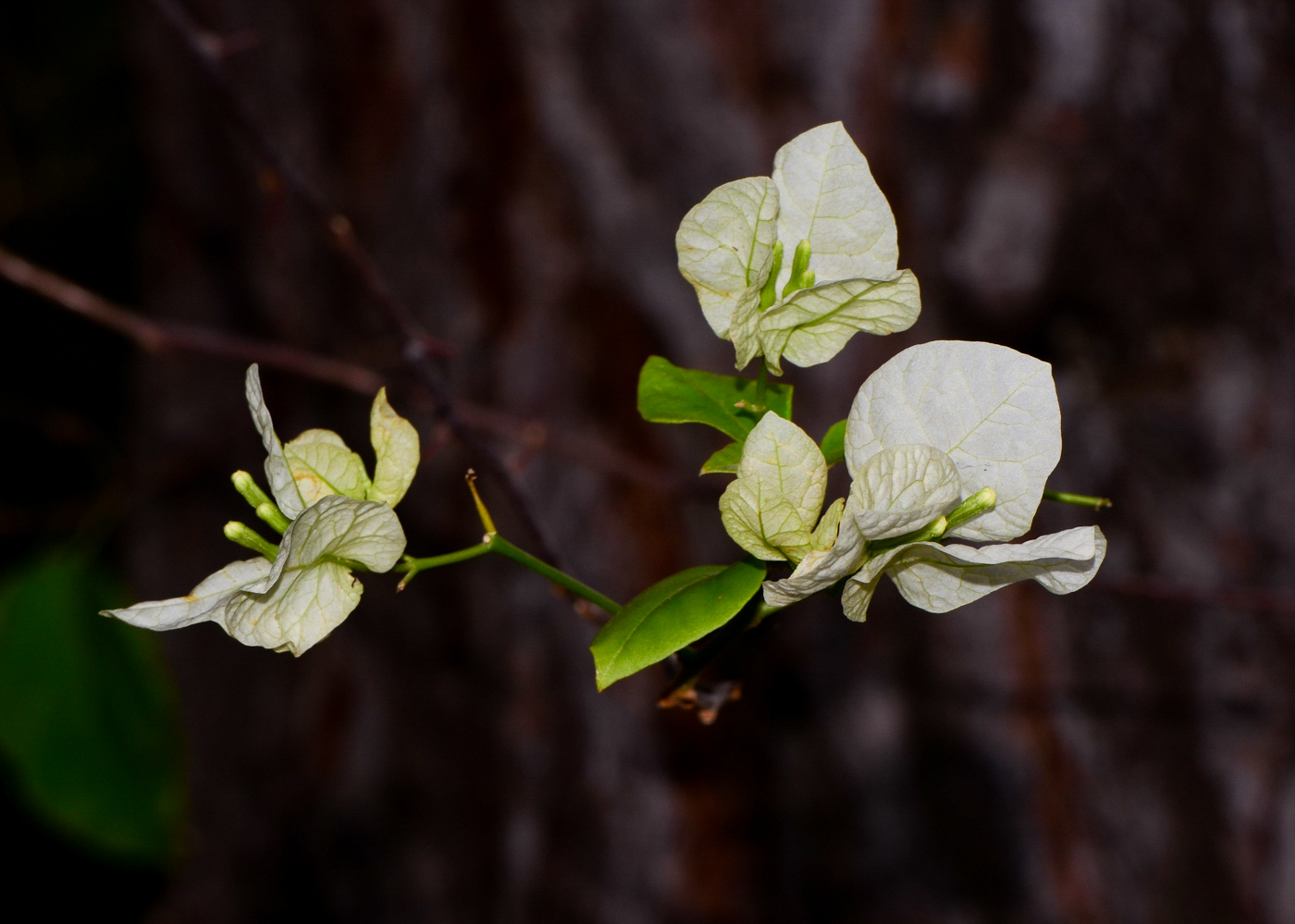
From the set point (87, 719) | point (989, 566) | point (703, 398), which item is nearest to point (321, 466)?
point (703, 398)

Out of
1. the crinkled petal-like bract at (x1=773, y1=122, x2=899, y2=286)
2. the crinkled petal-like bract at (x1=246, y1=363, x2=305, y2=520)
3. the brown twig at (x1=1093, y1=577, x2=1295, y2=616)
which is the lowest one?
the crinkled petal-like bract at (x1=246, y1=363, x2=305, y2=520)

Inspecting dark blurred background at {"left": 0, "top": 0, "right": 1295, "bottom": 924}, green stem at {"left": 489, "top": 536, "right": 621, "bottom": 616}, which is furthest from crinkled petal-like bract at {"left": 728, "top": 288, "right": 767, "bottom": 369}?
dark blurred background at {"left": 0, "top": 0, "right": 1295, "bottom": 924}

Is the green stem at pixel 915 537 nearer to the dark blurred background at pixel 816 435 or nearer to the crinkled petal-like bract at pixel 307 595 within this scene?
the crinkled petal-like bract at pixel 307 595

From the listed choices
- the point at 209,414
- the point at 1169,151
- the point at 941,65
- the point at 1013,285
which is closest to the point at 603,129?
the point at 941,65

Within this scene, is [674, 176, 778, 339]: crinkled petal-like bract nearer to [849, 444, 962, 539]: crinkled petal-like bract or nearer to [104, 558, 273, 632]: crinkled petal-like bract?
[849, 444, 962, 539]: crinkled petal-like bract

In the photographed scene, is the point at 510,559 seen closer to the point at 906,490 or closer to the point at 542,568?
the point at 542,568

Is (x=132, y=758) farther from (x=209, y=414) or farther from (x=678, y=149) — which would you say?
(x=678, y=149)

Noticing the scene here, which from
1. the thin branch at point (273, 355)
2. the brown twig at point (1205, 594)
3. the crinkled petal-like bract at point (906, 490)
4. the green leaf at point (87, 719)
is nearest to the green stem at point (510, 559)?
the crinkled petal-like bract at point (906, 490)
